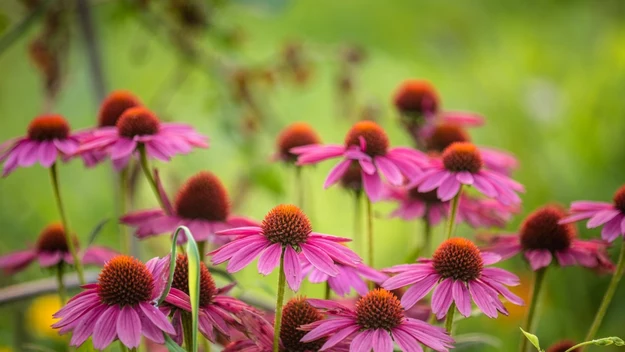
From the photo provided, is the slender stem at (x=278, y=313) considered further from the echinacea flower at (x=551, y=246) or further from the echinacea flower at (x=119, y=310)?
the echinacea flower at (x=551, y=246)

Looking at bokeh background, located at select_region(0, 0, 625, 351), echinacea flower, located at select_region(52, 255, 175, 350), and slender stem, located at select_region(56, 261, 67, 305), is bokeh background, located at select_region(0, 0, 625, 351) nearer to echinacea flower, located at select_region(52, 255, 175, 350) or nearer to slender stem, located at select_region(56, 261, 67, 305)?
slender stem, located at select_region(56, 261, 67, 305)

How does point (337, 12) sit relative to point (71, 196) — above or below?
above

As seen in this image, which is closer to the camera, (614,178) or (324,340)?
(324,340)

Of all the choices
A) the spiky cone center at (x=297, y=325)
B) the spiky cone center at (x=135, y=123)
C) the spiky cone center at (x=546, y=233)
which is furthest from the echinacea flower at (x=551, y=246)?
the spiky cone center at (x=135, y=123)

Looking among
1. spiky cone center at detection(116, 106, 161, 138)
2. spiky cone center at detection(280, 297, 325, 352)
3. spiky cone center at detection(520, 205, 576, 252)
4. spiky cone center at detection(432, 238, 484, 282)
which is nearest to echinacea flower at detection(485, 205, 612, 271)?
spiky cone center at detection(520, 205, 576, 252)

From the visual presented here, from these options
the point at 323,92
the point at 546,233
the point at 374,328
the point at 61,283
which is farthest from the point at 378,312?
the point at 323,92

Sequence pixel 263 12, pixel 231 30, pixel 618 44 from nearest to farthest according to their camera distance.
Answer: pixel 263 12, pixel 231 30, pixel 618 44

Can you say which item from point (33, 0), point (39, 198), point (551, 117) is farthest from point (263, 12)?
point (39, 198)

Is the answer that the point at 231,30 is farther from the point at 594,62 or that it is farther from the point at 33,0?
the point at 594,62
